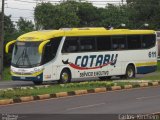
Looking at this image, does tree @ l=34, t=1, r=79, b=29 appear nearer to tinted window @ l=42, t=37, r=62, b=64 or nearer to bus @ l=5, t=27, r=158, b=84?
bus @ l=5, t=27, r=158, b=84

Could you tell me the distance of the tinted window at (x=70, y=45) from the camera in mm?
30169

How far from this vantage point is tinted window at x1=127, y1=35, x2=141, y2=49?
34.1 metres

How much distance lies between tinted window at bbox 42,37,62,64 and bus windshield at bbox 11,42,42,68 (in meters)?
0.33

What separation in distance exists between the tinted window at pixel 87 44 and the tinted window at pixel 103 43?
0.36 meters

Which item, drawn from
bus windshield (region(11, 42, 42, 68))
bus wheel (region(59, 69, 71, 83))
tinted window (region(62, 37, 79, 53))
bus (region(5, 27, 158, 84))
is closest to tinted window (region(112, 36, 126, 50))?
bus (region(5, 27, 158, 84))

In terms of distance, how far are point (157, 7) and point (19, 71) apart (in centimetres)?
6385

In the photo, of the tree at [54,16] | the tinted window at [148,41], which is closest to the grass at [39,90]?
the tinted window at [148,41]

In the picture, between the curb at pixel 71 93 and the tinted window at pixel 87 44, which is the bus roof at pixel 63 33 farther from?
the curb at pixel 71 93

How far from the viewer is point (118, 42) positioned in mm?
33406

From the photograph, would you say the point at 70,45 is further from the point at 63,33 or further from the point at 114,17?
the point at 114,17

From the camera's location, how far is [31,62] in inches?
1146

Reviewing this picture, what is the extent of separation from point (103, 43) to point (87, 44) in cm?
126

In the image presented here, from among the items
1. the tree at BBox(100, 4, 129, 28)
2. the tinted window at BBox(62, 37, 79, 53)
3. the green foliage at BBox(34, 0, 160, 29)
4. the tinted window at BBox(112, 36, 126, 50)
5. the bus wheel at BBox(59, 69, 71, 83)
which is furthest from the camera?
the tree at BBox(100, 4, 129, 28)

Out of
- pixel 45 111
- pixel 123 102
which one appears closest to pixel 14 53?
pixel 123 102
